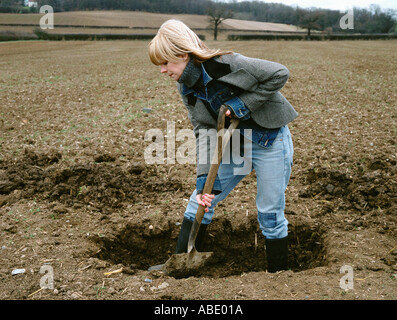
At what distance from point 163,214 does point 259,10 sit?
249ft

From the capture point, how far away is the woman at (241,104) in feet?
7.52

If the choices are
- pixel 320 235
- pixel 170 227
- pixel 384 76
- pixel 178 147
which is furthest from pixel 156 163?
pixel 384 76

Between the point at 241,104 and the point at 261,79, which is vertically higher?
the point at 261,79

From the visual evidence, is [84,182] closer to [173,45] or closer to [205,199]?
[205,199]

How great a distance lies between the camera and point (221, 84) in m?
2.43

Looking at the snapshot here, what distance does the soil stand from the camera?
2.76 metres

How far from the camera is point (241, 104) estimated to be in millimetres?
2354

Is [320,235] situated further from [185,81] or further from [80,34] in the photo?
[80,34]

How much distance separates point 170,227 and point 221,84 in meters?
1.84

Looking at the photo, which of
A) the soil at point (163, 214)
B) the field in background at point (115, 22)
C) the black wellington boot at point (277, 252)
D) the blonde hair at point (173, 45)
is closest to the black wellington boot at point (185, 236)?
the soil at point (163, 214)

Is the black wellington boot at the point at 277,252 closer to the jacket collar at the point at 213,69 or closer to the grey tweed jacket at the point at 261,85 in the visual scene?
the grey tweed jacket at the point at 261,85

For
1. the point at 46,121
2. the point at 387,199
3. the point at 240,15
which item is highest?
the point at 240,15

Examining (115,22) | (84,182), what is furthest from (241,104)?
(115,22)

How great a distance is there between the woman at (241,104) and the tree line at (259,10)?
4760 centimetres
